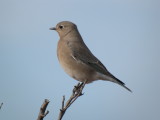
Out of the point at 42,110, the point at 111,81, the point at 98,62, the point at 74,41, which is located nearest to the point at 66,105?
the point at 42,110

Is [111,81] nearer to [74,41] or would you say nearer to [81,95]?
[74,41]

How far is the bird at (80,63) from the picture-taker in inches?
285

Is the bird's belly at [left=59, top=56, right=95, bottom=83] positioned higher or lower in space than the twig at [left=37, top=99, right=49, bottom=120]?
higher

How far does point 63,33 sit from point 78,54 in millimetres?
1042

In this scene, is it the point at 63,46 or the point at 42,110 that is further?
the point at 63,46

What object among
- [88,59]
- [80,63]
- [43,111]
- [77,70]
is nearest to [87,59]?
[88,59]

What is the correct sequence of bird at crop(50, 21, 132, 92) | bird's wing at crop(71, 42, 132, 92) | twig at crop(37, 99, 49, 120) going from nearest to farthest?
1. twig at crop(37, 99, 49, 120)
2. bird at crop(50, 21, 132, 92)
3. bird's wing at crop(71, 42, 132, 92)

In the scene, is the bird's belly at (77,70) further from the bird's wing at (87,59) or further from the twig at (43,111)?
the twig at (43,111)

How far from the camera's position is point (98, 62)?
767 cm

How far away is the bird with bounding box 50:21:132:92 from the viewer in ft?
23.7

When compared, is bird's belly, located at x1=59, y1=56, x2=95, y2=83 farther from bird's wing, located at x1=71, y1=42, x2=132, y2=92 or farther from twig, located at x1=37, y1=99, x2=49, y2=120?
twig, located at x1=37, y1=99, x2=49, y2=120

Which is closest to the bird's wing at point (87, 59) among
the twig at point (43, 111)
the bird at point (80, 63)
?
the bird at point (80, 63)

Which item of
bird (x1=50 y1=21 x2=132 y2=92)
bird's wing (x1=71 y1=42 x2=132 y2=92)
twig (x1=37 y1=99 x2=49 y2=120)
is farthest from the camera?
bird's wing (x1=71 y1=42 x2=132 y2=92)

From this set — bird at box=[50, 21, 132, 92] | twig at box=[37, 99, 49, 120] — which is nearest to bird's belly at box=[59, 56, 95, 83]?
bird at box=[50, 21, 132, 92]
